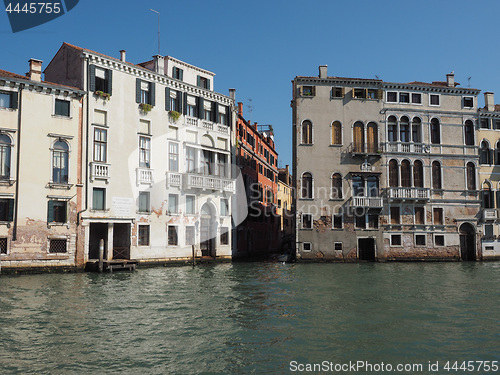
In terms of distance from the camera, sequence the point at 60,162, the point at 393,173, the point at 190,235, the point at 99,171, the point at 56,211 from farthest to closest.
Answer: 1. the point at 393,173
2. the point at 190,235
3. the point at 99,171
4. the point at 60,162
5. the point at 56,211

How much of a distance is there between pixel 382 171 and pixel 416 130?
3.88m

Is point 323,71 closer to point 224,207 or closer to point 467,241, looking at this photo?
point 224,207

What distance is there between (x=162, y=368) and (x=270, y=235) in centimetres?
3877

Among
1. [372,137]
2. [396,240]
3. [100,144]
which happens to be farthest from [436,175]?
[100,144]

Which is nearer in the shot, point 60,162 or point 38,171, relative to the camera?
point 38,171

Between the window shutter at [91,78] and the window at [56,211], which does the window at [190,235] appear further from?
the window shutter at [91,78]

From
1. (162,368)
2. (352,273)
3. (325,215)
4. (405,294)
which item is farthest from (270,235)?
(162,368)

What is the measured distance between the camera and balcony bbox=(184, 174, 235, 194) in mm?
29156

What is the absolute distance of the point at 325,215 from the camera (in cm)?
3189

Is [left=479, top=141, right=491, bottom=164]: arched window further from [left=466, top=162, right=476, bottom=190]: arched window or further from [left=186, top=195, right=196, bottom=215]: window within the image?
[left=186, top=195, right=196, bottom=215]: window

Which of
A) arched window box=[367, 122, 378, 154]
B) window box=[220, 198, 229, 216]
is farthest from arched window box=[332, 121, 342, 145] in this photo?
window box=[220, 198, 229, 216]

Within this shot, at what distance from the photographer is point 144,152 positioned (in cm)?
2739

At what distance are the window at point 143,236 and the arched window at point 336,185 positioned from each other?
12.5 m

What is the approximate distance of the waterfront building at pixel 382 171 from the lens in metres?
31.9
